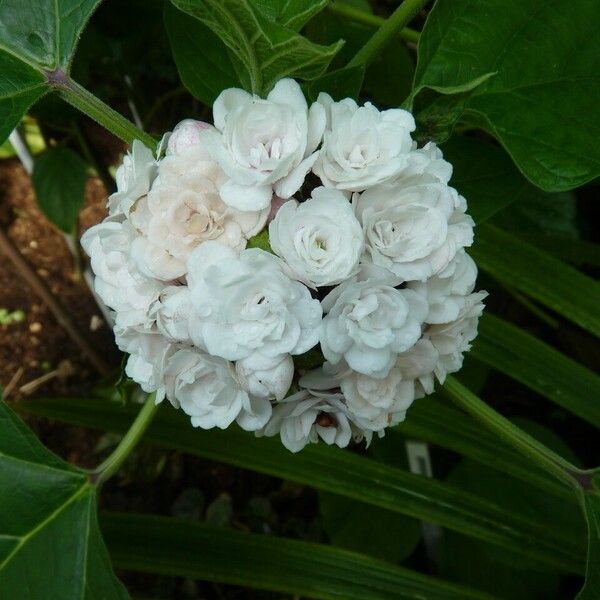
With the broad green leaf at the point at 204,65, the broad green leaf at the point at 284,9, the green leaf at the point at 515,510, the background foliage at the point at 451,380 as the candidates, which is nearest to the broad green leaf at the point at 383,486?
the background foliage at the point at 451,380

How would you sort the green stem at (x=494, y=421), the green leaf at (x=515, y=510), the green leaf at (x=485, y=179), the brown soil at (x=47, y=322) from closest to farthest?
the green stem at (x=494, y=421) → the green leaf at (x=485, y=179) → the green leaf at (x=515, y=510) → the brown soil at (x=47, y=322)

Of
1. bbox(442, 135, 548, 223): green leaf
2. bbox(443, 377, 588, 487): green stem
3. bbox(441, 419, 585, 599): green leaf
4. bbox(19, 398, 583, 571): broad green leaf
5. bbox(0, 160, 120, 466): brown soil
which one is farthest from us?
bbox(0, 160, 120, 466): brown soil

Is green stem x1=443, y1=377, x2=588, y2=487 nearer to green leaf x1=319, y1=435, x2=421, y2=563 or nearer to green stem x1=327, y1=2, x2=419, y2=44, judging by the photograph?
green stem x1=327, y1=2, x2=419, y2=44

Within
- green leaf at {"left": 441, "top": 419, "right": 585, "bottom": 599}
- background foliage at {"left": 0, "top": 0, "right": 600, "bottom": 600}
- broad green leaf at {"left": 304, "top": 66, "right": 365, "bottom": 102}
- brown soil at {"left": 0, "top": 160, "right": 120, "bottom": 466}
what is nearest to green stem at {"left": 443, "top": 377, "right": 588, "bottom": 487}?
background foliage at {"left": 0, "top": 0, "right": 600, "bottom": 600}

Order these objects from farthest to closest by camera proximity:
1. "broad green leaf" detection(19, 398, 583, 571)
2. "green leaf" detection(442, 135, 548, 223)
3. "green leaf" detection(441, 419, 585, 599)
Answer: "green leaf" detection(441, 419, 585, 599) → "broad green leaf" detection(19, 398, 583, 571) → "green leaf" detection(442, 135, 548, 223)

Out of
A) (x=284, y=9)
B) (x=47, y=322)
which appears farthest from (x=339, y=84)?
(x=47, y=322)

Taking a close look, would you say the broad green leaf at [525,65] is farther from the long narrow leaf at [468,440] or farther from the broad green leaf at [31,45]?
the long narrow leaf at [468,440]
